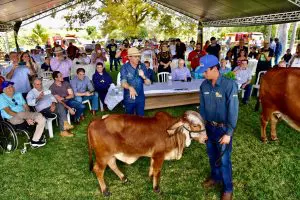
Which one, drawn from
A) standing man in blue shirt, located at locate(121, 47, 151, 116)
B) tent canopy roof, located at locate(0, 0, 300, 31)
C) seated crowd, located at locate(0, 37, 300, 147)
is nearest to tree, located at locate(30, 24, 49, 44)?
tent canopy roof, located at locate(0, 0, 300, 31)

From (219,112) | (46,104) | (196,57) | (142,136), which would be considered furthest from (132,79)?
(196,57)

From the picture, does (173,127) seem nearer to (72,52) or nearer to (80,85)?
(80,85)

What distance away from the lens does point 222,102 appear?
115 inches

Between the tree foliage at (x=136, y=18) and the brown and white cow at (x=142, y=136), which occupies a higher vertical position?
the tree foliage at (x=136, y=18)

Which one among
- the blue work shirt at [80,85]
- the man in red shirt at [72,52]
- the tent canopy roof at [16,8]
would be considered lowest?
the blue work shirt at [80,85]

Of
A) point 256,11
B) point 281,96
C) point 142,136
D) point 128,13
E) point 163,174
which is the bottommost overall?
point 163,174

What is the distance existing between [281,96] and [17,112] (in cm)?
503

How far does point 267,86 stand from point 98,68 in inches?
168

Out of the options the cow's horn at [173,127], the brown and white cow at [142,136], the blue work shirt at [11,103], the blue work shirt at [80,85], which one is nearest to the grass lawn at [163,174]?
the brown and white cow at [142,136]

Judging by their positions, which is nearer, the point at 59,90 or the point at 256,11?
the point at 59,90

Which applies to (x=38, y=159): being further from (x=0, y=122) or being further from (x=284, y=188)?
(x=284, y=188)

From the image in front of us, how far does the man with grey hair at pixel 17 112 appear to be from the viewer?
4.74 metres

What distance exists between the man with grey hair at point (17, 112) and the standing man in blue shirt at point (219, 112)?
131 inches

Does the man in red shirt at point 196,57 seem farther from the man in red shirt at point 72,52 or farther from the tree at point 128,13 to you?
the tree at point 128,13
